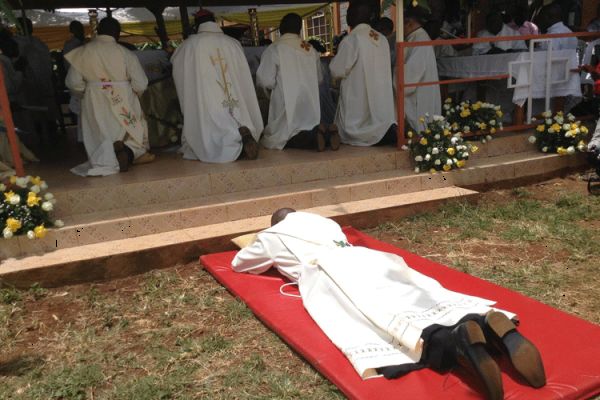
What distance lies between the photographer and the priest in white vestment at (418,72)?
695 centimetres

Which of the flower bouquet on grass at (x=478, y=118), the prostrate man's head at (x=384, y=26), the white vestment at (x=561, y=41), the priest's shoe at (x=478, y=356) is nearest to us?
the priest's shoe at (x=478, y=356)

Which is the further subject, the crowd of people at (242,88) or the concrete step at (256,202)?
the crowd of people at (242,88)

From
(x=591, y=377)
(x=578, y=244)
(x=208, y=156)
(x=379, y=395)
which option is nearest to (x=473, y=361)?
(x=379, y=395)

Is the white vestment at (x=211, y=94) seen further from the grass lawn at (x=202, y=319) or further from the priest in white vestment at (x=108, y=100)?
the grass lawn at (x=202, y=319)

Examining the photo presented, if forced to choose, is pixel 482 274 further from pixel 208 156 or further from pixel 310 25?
pixel 310 25

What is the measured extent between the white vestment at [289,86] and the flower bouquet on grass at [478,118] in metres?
1.67

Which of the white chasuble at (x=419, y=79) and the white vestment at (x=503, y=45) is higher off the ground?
the white vestment at (x=503, y=45)

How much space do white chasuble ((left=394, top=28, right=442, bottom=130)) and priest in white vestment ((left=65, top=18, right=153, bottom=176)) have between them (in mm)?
3200

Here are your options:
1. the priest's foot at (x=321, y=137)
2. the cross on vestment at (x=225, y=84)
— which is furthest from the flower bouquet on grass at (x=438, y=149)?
the cross on vestment at (x=225, y=84)

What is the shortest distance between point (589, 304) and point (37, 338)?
345 cm

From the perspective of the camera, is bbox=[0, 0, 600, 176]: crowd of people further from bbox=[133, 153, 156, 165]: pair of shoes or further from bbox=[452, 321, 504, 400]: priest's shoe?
bbox=[452, 321, 504, 400]: priest's shoe

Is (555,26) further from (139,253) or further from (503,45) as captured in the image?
(139,253)

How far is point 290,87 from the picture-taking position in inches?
268

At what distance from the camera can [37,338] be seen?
141 inches
